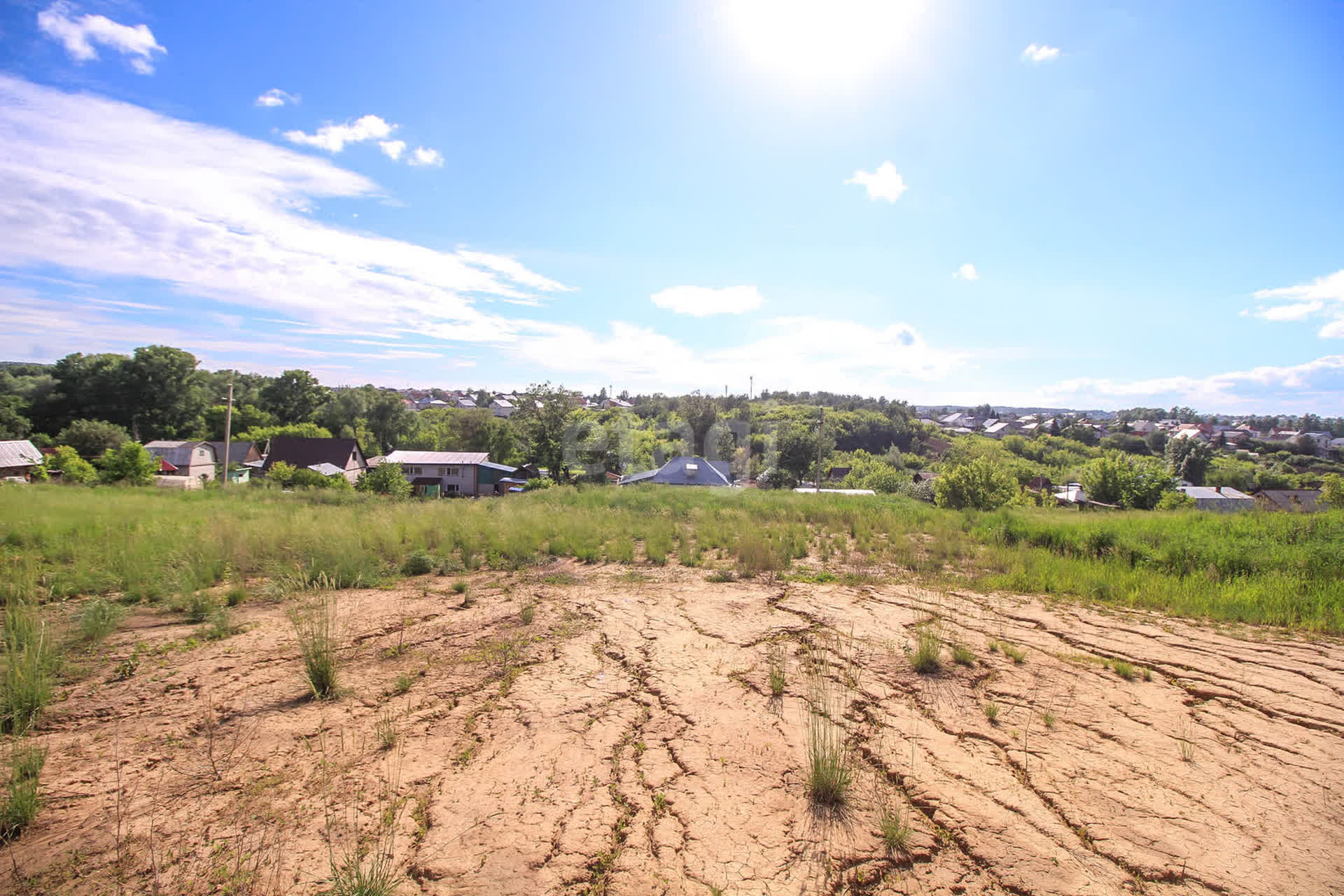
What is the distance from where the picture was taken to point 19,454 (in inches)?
901

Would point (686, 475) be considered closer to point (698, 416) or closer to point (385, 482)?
point (385, 482)

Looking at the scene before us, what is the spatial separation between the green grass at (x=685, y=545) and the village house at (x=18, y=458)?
17.8 meters

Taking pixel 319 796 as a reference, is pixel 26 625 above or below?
above

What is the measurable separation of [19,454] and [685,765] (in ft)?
114

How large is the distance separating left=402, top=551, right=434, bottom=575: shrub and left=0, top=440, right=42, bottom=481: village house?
27084mm

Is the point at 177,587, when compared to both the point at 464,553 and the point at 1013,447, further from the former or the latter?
the point at 1013,447

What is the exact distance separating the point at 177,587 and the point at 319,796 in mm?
4345

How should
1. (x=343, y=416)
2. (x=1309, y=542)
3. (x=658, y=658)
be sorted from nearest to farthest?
(x=658, y=658) → (x=1309, y=542) → (x=343, y=416)

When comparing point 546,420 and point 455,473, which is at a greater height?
point 546,420

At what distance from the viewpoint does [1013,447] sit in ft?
218

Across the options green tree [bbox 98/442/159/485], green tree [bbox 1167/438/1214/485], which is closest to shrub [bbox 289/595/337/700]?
green tree [bbox 98/442/159/485]

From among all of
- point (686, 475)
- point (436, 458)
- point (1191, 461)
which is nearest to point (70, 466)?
point (436, 458)

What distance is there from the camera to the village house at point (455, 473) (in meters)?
35.0

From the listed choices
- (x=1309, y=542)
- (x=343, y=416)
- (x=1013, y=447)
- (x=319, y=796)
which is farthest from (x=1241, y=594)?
(x=1013, y=447)
